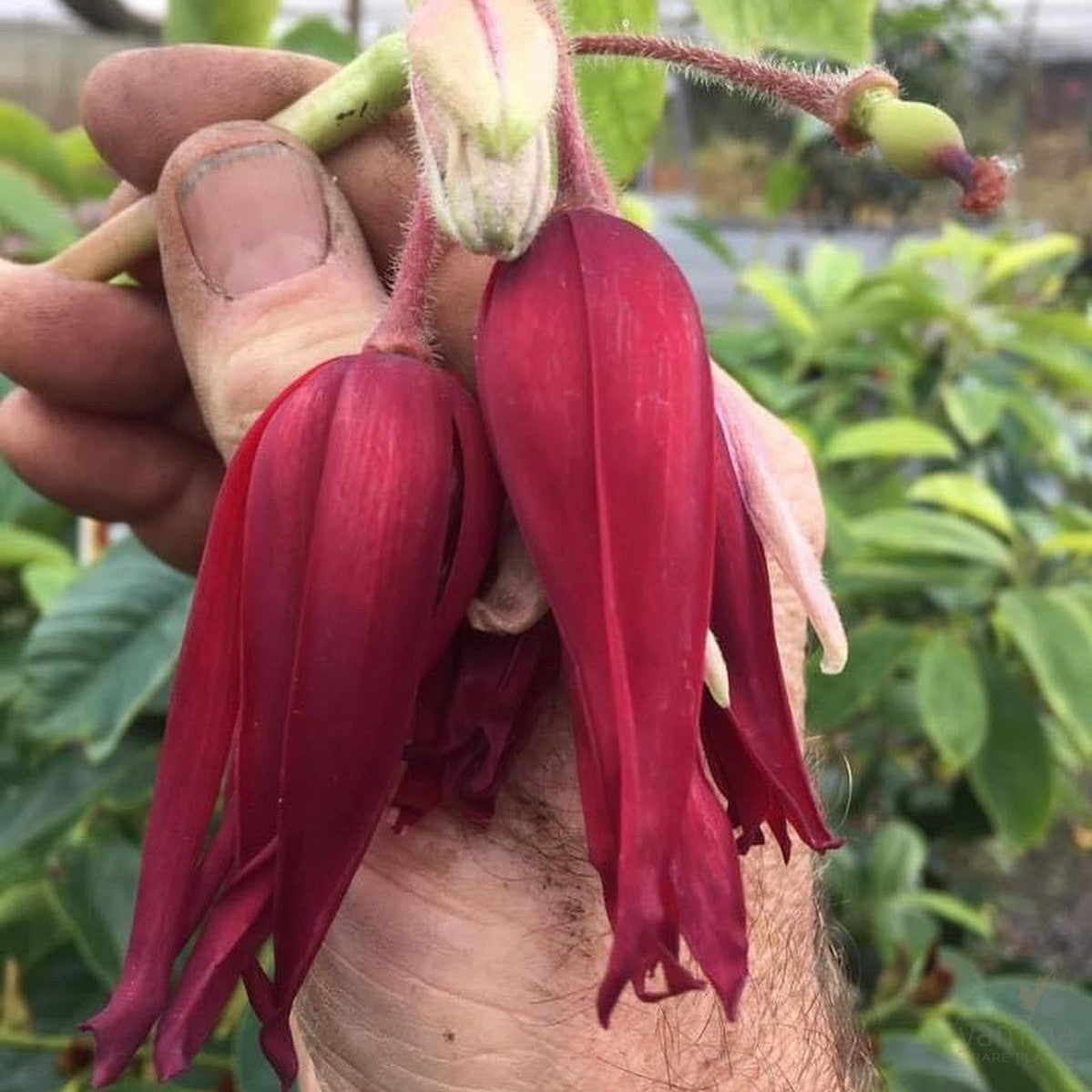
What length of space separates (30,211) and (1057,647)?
84cm

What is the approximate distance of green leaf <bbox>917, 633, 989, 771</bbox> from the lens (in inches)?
38.2

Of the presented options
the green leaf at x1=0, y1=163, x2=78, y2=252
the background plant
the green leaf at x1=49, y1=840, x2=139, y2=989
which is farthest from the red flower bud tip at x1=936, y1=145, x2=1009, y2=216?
the green leaf at x1=0, y1=163, x2=78, y2=252

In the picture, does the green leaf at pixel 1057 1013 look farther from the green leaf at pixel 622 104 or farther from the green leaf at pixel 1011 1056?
the green leaf at pixel 622 104

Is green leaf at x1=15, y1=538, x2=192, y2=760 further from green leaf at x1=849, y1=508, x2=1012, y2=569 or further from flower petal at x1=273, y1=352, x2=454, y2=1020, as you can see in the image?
green leaf at x1=849, y1=508, x2=1012, y2=569

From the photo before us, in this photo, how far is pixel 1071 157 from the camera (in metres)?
4.58

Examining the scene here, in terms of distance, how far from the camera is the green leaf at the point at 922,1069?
82cm

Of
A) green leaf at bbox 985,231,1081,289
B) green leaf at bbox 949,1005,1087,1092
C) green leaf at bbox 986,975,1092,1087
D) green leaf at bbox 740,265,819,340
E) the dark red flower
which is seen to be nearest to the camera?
the dark red flower

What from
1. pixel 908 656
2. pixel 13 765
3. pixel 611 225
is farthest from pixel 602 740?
pixel 908 656

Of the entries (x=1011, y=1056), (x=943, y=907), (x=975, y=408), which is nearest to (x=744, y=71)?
(x=1011, y=1056)

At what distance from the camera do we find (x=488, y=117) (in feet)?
1.01

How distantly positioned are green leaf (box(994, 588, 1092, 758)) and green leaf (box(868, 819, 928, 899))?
0.85ft

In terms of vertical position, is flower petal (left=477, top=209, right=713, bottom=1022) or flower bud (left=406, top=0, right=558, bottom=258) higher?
flower bud (left=406, top=0, right=558, bottom=258)

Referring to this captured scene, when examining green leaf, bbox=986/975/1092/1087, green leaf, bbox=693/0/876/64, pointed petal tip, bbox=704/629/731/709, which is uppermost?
green leaf, bbox=693/0/876/64

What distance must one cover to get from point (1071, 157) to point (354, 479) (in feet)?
16.0
